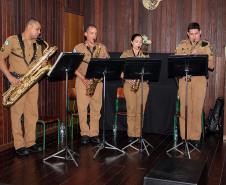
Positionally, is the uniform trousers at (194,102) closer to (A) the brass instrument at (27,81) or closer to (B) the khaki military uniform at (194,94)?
(B) the khaki military uniform at (194,94)

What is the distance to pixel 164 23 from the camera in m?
8.01

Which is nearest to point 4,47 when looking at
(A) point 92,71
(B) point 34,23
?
(B) point 34,23

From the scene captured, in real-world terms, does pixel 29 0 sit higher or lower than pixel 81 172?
higher

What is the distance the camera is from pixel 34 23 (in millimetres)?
5246

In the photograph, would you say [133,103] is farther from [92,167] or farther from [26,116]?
[26,116]

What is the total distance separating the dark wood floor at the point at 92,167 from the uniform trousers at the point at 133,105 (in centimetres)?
43

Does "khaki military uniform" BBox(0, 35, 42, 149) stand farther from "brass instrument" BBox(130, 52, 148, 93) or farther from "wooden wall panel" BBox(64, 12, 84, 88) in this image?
"wooden wall panel" BBox(64, 12, 84, 88)

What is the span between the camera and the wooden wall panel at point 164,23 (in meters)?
7.70

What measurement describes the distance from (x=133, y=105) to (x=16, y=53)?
221cm

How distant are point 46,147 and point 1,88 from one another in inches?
48.5

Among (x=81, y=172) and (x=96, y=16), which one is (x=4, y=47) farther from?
(x=96, y=16)

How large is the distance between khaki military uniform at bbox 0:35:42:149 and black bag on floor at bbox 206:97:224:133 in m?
3.64

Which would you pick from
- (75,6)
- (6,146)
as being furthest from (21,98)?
(75,6)

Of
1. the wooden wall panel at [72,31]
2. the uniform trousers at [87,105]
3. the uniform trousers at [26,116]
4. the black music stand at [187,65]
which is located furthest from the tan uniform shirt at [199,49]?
the wooden wall panel at [72,31]
